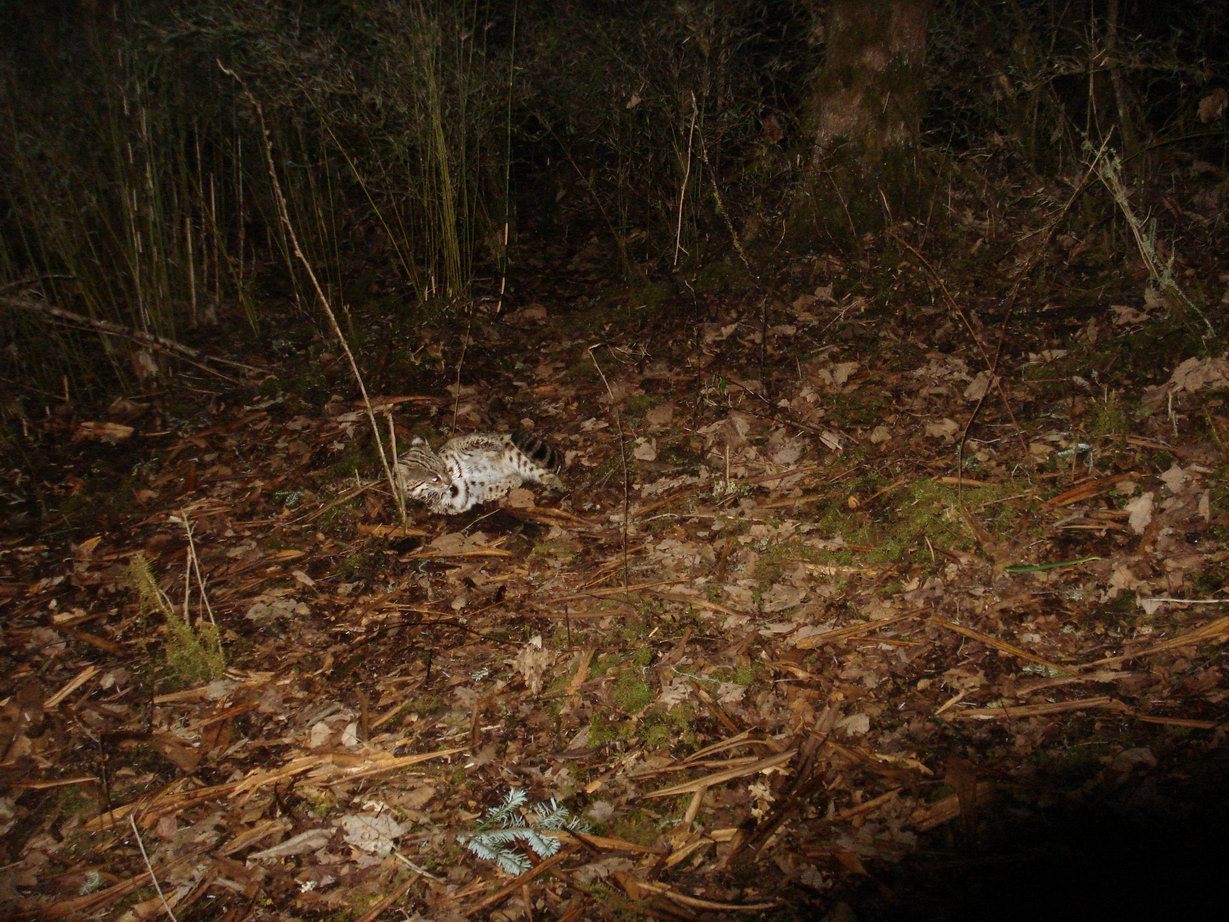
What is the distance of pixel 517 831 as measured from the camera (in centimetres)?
257

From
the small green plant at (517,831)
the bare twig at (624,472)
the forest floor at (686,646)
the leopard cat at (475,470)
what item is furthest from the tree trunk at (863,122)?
the small green plant at (517,831)

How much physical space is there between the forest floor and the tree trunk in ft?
2.41

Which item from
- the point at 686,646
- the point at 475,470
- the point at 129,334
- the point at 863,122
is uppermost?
the point at 863,122

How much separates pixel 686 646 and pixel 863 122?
384 cm

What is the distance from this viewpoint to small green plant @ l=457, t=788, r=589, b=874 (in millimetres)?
2508

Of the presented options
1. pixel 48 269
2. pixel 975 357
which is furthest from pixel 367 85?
pixel 975 357

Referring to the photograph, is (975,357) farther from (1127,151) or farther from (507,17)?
(507,17)

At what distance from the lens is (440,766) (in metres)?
2.84

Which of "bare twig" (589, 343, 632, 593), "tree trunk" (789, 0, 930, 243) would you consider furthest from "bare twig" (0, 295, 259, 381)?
"tree trunk" (789, 0, 930, 243)

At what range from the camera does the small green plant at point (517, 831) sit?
2508mm

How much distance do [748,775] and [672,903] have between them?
47cm

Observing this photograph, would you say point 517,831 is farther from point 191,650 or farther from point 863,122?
point 863,122


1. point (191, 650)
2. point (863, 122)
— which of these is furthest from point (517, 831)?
point (863, 122)

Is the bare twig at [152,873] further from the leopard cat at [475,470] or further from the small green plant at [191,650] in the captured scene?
the leopard cat at [475,470]
